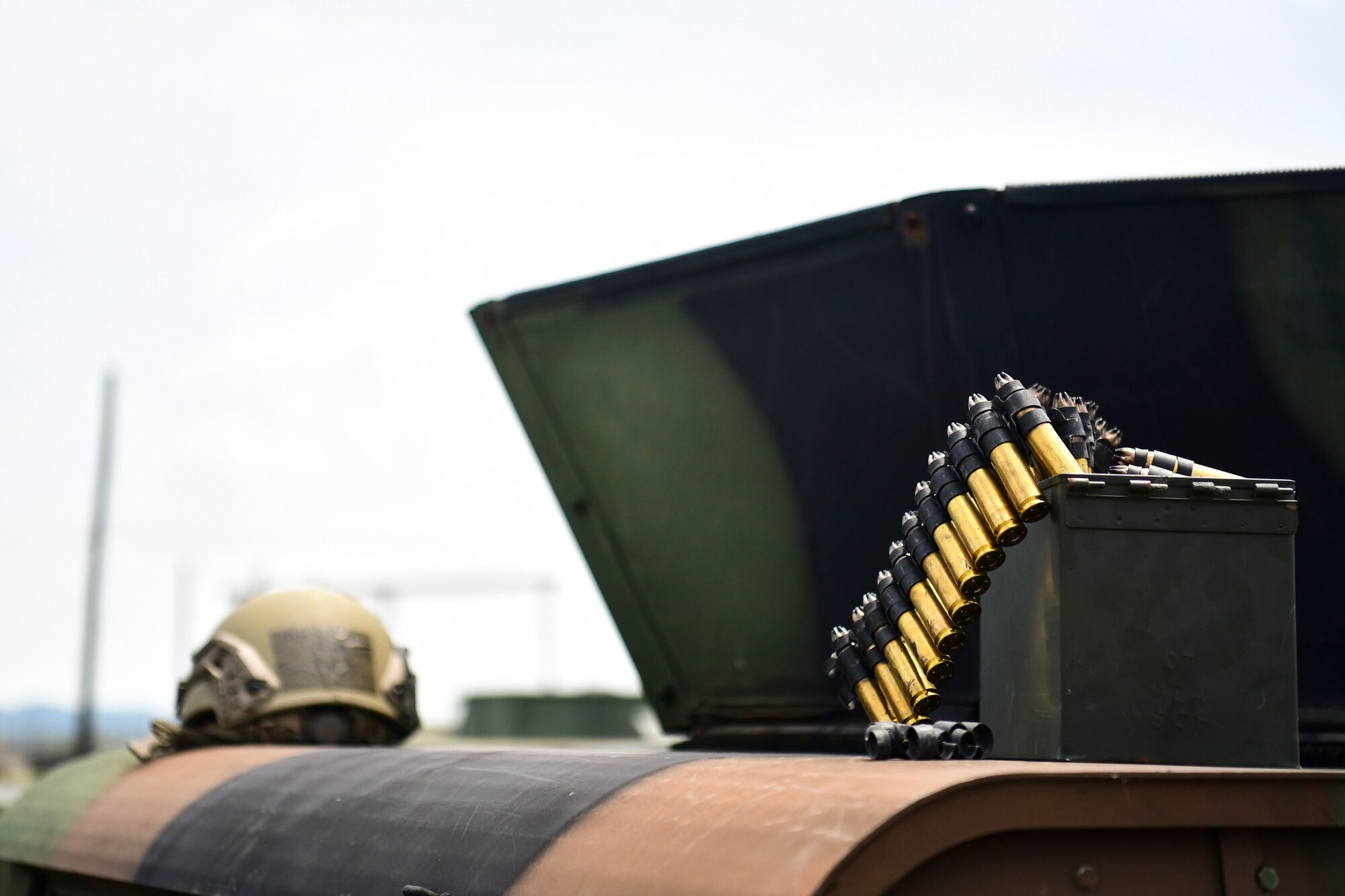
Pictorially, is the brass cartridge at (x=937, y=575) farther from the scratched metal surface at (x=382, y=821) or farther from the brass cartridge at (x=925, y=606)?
the scratched metal surface at (x=382, y=821)

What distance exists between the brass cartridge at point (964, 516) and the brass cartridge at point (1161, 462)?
48 cm

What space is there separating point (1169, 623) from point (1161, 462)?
2.31 feet

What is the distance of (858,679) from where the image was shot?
4332 mm

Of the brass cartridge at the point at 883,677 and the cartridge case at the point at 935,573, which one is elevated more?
the cartridge case at the point at 935,573

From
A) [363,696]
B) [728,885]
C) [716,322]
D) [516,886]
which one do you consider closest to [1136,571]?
[728,885]

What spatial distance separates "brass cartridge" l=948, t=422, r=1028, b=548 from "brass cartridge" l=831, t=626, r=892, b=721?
0.79 meters

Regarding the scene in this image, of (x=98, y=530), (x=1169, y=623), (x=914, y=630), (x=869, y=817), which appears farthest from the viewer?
(x=98, y=530)

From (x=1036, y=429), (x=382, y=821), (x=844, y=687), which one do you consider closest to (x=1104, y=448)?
(x=1036, y=429)

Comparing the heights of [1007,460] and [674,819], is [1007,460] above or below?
above

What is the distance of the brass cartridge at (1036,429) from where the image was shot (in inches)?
133

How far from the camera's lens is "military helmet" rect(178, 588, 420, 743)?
20.6ft

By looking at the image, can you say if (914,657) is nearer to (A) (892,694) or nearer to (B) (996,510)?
(A) (892,694)

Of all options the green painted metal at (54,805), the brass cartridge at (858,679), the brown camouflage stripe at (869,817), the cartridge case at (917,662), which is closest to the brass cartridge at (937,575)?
the cartridge case at (917,662)

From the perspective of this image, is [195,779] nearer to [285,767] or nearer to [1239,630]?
[285,767]
